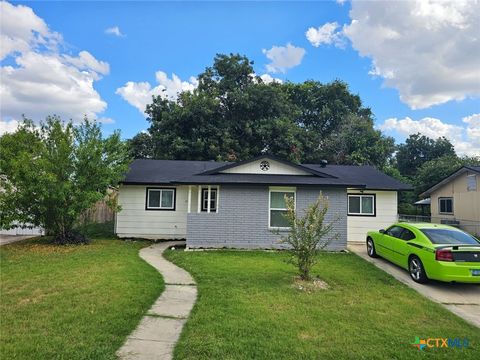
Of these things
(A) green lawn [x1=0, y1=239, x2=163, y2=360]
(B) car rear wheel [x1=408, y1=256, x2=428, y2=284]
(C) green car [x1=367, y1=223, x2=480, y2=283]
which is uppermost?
(C) green car [x1=367, y1=223, x2=480, y2=283]

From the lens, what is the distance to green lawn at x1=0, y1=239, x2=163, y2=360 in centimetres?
389

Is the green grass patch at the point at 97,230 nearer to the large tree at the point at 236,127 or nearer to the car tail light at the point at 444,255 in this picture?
the large tree at the point at 236,127

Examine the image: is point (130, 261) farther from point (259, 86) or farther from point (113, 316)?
point (259, 86)

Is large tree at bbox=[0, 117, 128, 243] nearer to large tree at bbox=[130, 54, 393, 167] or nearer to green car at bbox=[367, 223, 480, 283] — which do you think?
green car at bbox=[367, 223, 480, 283]

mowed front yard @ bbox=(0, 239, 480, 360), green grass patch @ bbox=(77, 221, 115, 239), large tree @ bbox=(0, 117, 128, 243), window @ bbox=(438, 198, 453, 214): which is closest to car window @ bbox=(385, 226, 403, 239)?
mowed front yard @ bbox=(0, 239, 480, 360)

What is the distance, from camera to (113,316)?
487 centimetres

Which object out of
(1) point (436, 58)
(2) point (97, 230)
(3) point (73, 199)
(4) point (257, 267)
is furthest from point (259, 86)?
(4) point (257, 267)

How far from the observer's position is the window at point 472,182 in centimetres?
1955

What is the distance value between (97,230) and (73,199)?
221 inches

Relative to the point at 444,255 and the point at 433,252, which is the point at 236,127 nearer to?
the point at 433,252

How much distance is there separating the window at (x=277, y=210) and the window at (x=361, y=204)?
374 centimetres

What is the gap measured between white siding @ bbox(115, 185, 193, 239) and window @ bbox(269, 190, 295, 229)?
4.03 m

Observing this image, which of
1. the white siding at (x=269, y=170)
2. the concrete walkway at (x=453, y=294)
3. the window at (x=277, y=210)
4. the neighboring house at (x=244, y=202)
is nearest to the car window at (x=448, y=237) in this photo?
the concrete walkway at (x=453, y=294)

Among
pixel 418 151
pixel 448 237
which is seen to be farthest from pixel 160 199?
pixel 418 151
